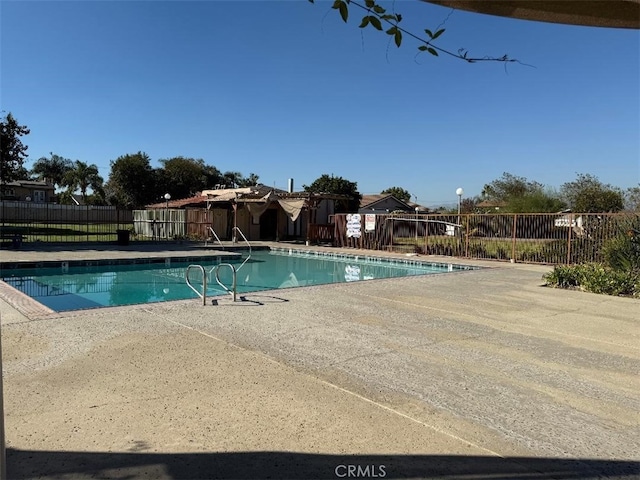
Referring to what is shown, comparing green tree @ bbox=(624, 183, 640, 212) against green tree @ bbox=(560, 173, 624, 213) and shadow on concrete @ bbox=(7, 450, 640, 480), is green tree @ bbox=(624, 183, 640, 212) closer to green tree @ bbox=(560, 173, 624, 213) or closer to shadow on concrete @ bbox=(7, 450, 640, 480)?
green tree @ bbox=(560, 173, 624, 213)

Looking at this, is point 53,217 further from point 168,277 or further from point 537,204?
point 537,204

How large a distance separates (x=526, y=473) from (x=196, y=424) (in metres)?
2.04

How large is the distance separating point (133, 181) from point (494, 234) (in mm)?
34087

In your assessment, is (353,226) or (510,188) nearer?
(353,226)

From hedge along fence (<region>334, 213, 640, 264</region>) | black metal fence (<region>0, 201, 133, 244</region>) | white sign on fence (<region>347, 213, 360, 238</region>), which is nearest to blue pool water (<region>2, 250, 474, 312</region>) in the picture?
hedge along fence (<region>334, 213, 640, 264</region>)

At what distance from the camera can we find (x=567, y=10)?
7.05 ft

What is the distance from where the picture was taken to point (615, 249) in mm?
11164

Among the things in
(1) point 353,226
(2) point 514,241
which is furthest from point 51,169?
(2) point 514,241

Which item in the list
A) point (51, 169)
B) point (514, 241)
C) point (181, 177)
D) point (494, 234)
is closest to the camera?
point (514, 241)

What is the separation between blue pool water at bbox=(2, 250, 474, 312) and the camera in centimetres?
1071

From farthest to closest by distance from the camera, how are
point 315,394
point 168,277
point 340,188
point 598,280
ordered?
point 340,188
point 168,277
point 598,280
point 315,394

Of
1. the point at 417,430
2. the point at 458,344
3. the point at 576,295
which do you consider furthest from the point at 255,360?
the point at 576,295

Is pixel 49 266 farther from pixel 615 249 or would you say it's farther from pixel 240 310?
pixel 615 249

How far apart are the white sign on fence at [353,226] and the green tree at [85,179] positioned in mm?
35789
